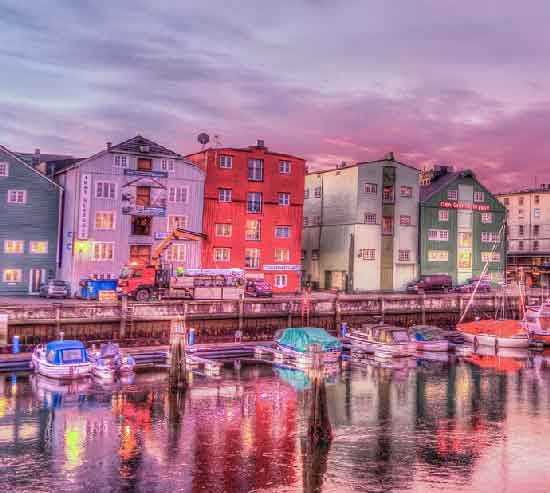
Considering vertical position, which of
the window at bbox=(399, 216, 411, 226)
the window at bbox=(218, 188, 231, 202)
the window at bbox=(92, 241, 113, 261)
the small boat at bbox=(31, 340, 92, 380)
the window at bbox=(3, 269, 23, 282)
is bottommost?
the small boat at bbox=(31, 340, 92, 380)

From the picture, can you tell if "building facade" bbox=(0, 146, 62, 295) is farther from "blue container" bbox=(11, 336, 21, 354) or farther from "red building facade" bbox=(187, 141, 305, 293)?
"blue container" bbox=(11, 336, 21, 354)

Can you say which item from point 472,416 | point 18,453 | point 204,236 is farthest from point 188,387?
point 204,236

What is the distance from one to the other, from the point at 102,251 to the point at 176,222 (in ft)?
25.3

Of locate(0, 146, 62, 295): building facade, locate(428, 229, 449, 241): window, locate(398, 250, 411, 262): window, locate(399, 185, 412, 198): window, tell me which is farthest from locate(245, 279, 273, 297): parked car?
locate(428, 229, 449, 241): window

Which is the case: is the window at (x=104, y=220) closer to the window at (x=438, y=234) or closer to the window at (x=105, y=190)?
the window at (x=105, y=190)

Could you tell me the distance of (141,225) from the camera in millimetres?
62344

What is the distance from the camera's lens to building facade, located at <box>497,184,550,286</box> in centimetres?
10150

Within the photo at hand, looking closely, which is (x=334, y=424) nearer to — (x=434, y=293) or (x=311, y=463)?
(x=311, y=463)

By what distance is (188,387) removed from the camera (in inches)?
1484

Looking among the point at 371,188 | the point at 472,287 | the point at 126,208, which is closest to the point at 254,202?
the point at 126,208

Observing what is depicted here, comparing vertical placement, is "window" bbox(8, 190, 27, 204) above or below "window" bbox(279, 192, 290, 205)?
below

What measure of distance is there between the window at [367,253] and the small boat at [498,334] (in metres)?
20.7

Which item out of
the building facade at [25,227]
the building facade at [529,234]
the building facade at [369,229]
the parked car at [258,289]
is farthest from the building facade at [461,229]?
the building facade at [25,227]

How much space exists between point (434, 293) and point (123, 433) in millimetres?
52751
